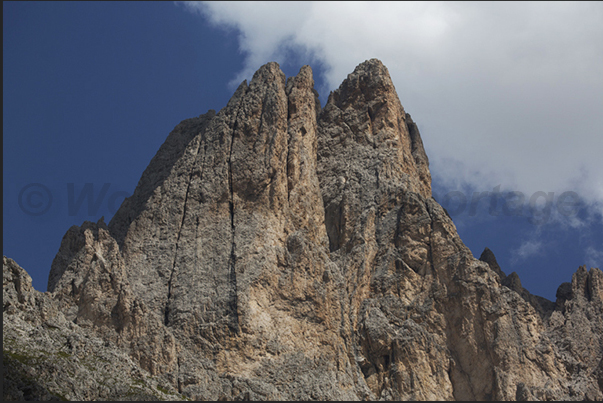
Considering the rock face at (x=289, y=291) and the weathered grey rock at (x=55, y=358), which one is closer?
the weathered grey rock at (x=55, y=358)

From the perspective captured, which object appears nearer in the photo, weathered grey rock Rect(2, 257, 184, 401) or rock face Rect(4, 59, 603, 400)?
weathered grey rock Rect(2, 257, 184, 401)

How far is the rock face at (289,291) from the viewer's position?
7081cm

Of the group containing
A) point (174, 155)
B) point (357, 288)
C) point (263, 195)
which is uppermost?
point (174, 155)

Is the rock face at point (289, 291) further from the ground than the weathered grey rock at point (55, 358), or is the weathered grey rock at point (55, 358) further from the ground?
the rock face at point (289, 291)

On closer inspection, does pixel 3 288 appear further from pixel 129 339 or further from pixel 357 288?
pixel 357 288

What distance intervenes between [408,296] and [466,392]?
32.6 feet

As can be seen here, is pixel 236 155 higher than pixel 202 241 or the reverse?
higher

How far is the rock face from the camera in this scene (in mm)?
70812

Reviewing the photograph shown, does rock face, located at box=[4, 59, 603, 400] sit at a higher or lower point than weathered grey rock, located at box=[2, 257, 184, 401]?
higher

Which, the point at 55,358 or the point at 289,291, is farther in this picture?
the point at 289,291

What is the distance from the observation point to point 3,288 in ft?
222

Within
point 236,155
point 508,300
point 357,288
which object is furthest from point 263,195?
point 508,300

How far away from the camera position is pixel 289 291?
76.8 metres

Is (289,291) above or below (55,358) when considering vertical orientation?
above
